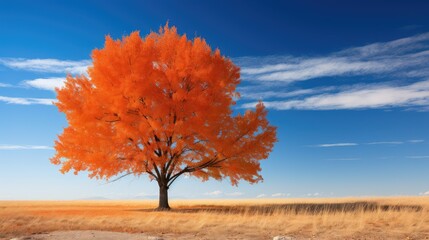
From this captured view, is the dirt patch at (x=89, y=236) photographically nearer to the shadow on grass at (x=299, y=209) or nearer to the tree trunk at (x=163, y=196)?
the shadow on grass at (x=299, y=209)

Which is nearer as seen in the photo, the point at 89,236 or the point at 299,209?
the point at 89,236

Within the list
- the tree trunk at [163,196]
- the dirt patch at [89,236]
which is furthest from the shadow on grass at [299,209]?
the dirt patch at [89,236]

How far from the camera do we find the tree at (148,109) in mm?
25719

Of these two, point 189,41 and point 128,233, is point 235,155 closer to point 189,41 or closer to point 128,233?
point 189,41

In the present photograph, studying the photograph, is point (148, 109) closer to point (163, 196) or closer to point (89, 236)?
→ point (163, 196)

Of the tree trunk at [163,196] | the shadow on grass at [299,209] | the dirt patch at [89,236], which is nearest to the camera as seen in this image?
the dirt patch at [89,236]

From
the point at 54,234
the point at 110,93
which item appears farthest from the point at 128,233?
the point at 110,93

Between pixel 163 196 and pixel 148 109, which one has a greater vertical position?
pixel 148 109

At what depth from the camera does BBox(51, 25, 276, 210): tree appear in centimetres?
2572

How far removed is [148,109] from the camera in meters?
26.0

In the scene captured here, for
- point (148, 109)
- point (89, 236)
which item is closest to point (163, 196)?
point (148, 109)

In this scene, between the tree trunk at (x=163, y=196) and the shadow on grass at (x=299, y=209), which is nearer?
the shadow on grass at (x=299, y=209)

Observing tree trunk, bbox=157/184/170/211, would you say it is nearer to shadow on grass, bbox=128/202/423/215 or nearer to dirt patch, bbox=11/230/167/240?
shadow on grass, bbox=128/202/423/215

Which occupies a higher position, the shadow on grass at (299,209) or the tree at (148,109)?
the tree at (148,109)
